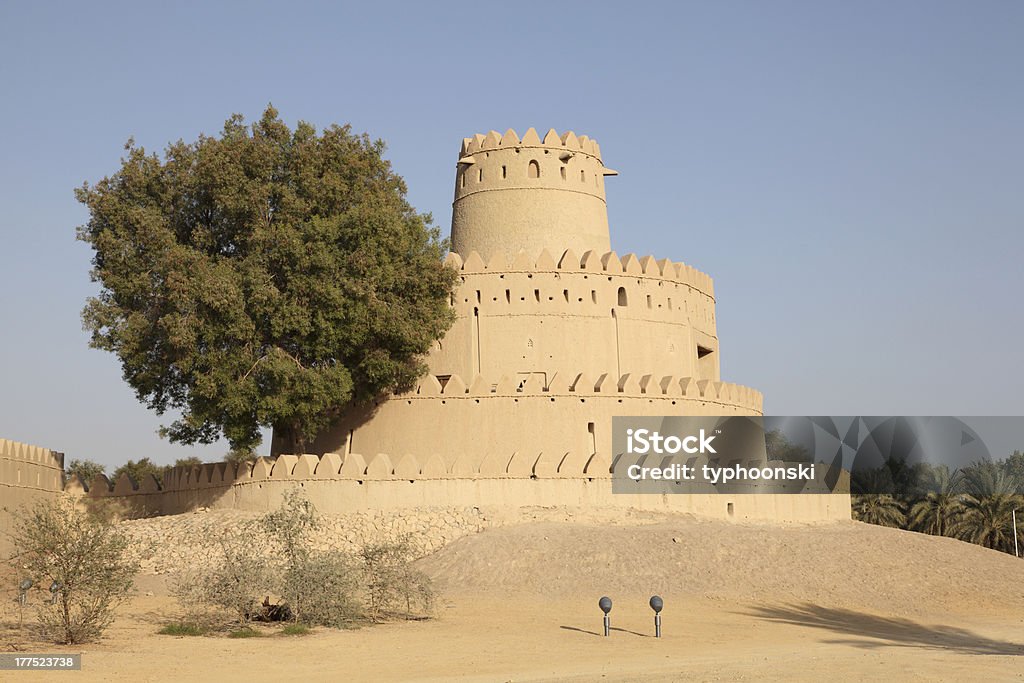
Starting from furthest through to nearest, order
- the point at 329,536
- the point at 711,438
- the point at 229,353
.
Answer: the point at 711,438
the point at 229,353
the point at 329,536

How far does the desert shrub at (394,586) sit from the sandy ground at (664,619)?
62cm

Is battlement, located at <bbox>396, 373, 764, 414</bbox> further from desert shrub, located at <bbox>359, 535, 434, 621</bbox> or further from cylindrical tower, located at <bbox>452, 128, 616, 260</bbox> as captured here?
desert shrub, located at <bbox>359, 535, 434, 621</bbox>

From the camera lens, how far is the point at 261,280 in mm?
28484

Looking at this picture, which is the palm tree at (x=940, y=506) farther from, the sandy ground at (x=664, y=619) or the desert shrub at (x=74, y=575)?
the desert shrub at (x=74, y=575)

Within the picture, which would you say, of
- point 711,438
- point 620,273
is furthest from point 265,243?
point 711,438

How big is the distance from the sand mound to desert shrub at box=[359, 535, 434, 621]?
→ 229 centimetres

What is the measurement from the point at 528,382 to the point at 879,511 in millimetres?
17717

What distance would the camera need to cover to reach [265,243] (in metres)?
28.9

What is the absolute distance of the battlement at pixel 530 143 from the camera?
3462cm

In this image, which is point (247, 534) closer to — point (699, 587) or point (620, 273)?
point (699, 587)

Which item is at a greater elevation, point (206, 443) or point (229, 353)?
point (229, 353)

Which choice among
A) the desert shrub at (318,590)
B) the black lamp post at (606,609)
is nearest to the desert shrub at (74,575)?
the desert shrub at (318,590)

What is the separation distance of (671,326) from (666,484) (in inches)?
235

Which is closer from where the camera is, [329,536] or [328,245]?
[329,536]
